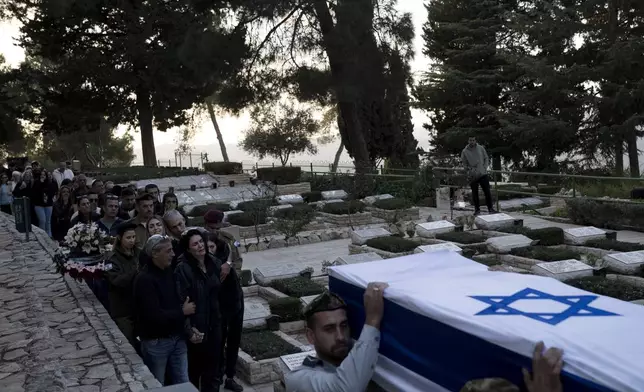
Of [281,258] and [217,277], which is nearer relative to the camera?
[217,277]

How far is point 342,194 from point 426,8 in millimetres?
16472

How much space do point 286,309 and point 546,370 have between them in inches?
232

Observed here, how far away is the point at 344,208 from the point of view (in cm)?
1569

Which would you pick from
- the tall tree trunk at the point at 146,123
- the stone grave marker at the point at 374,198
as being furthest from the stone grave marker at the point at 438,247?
the tall tree trunk at the point at 146,123

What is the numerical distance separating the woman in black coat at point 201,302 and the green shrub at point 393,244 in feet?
19.8

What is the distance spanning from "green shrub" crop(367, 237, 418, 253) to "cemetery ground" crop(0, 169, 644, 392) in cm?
2

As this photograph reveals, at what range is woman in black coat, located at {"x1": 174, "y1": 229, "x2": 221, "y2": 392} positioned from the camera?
488 centimetres

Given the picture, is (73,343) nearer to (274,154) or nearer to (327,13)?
(327,13)

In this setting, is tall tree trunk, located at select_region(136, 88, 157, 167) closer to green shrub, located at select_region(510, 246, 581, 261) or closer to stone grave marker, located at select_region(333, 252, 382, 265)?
stone grave marker, located at select_region(333, 252, 382, 265)

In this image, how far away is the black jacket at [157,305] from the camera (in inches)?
183

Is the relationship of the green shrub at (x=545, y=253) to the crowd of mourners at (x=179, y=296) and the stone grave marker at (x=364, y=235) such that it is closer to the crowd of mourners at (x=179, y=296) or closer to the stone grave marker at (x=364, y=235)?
the stone grave marker at (x=364, y=235)

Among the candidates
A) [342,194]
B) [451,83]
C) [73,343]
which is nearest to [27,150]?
[451,83]

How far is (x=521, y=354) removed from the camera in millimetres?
2033

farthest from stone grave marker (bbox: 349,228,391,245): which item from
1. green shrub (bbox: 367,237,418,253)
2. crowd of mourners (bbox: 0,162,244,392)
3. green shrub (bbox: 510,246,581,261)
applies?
crowd of mourners (bbox: 0,162,244,392)
